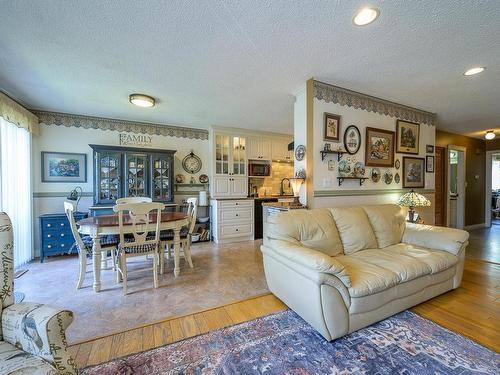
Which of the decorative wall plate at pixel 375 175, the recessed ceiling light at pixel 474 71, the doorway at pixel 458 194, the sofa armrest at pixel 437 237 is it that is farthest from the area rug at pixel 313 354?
the doorway at pixel 458 194

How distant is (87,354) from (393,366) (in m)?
2.01

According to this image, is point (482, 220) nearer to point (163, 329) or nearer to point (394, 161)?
point (394, 161)

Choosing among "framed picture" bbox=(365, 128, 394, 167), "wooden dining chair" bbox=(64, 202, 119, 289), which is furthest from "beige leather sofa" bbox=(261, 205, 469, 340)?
"wooden dining chair" bbox=(64, 202, 119, 289)

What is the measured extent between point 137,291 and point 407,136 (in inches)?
174

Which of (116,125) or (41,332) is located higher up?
(116,125)

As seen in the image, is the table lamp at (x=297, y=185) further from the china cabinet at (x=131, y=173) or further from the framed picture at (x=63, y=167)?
the framed picture at (x=63, y=167)

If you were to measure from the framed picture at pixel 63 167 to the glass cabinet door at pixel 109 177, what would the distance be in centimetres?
42

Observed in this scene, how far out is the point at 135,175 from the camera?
4.05 m

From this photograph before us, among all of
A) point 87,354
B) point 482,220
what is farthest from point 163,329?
point 482,220

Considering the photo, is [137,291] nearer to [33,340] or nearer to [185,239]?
[185,239]

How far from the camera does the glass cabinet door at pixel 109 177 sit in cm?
380

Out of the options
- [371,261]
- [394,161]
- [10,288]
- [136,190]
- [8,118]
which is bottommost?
[371,261]

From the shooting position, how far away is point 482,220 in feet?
19.5

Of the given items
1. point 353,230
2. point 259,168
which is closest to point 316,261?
point 353,230
